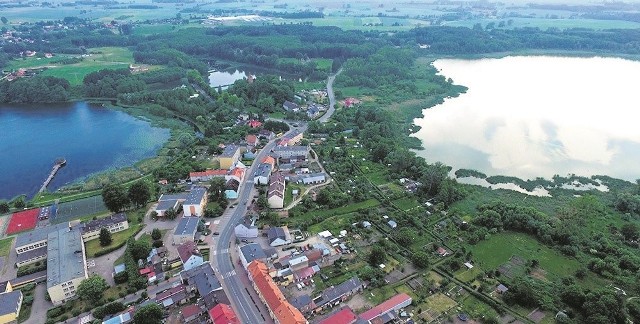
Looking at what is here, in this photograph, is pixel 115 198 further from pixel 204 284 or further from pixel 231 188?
pixel 204 284

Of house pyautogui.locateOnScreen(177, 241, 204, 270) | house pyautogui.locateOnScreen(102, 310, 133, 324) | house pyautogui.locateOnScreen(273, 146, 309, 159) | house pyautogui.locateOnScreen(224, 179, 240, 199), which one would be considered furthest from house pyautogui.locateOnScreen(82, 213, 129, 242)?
house pyautogui.locateOnScreen(273, 146, 309, 159)

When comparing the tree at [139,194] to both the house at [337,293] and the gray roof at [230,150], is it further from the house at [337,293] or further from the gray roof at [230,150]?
the house at [337,293]

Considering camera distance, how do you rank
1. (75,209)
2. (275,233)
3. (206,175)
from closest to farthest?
1. (275,233)
2. (75,209)
3. (206,175)

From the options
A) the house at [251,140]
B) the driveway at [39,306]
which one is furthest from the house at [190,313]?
the house at [251,140]

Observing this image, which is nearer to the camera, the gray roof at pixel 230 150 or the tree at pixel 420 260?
the tree at pixel 420 260

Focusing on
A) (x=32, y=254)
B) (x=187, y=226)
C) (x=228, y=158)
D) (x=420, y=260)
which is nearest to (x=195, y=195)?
(x=187, y=226)

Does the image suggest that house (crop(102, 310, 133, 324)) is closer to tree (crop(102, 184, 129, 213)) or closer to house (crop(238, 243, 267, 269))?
house (crop(238, 243, 267, 269))
